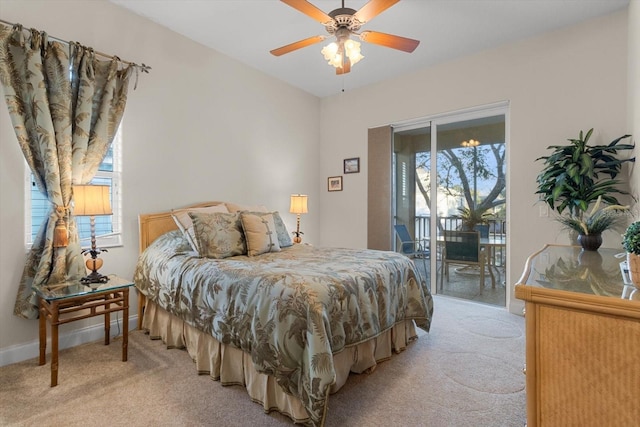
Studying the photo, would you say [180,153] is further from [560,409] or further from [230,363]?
[560,409]

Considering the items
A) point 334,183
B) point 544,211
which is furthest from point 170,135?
point 544,211

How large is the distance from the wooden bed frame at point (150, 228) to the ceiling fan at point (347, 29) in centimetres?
188

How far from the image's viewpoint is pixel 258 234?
2.82 metres

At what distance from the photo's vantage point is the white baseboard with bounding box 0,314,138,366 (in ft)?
7.49

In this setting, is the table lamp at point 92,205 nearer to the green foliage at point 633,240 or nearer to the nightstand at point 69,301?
the nightstand at point 69,301

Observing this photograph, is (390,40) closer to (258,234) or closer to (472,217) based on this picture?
(258,234)

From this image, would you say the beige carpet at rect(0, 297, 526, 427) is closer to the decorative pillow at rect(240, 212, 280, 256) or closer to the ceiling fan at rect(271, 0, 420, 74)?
the decorative pillow at rect(240, 212, 280, 256)

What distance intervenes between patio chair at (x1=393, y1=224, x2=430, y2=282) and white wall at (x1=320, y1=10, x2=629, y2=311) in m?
1.02

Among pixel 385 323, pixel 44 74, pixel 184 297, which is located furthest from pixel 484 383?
pixel 44 74

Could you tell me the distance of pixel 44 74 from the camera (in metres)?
2.32

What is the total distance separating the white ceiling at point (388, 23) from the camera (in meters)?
2.79

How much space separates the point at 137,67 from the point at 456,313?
4041mm

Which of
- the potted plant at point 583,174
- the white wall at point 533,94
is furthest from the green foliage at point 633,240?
the white wall at point 533,94

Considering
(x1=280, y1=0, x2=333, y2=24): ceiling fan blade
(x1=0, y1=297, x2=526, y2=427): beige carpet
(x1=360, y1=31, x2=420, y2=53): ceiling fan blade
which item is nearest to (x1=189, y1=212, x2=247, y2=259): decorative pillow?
(x1=0, y1=297, x2=526, y2=427): beige carpet
